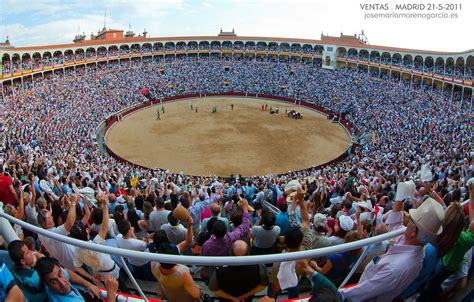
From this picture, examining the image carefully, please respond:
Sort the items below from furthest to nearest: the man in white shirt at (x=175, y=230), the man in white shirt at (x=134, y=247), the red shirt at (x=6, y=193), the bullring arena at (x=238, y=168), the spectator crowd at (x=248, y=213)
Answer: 1. the red shirt at (x=6, y=193)
2. the man in white shirt at (x=175, y=230)
3. the man in white shirt at (x=134, y=247)
4. the bullring arena at (x=238, y=168)
5. the spectator crowd at (x=248, y=213)

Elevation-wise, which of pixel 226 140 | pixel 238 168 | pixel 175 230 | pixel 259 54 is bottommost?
pixel 238 168

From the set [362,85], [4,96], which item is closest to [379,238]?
[4,96]

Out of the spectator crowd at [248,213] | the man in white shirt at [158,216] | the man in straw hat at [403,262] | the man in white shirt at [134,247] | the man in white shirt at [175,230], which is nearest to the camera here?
the man in straw hat at [403,262]

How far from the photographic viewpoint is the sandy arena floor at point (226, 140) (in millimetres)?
26922

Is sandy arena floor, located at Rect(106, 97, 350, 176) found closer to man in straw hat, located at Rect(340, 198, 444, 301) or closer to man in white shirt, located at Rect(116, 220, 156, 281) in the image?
man in white shirt, located at Rect(116, 220, 156, 281)

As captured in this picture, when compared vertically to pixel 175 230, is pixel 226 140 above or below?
below

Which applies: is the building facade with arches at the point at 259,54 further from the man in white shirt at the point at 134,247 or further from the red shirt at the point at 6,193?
the man in white shirt at the point at 134,247

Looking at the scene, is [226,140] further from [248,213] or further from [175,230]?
[175,230]

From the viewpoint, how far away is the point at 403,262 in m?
2.91

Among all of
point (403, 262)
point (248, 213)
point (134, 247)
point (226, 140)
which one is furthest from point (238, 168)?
point (403, 262)

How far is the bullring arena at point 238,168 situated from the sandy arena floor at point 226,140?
8.5 inches

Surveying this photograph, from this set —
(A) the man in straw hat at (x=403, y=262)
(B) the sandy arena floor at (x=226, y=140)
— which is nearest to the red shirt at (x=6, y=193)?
(A) the man in straw hat at (x=403, y=262)

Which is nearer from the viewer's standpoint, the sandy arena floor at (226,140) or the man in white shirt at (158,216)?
the man in white shirt at (158,216)

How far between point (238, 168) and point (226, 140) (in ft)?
21.3
